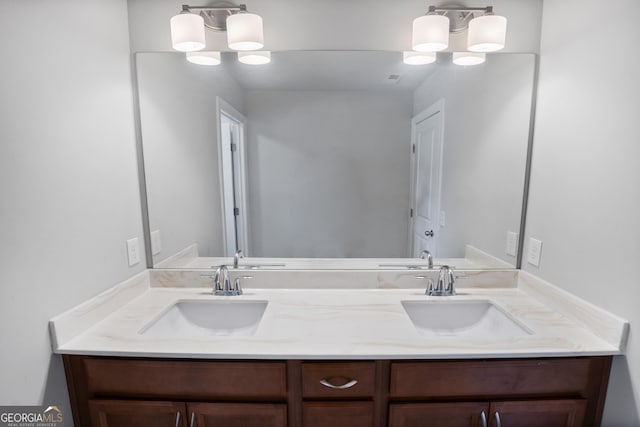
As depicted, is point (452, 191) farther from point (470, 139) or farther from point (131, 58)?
point (131, 58)

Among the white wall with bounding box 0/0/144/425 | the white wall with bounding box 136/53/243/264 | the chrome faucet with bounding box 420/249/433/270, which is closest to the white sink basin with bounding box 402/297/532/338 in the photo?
the chrome faucet with bounding box 420/249/433/270

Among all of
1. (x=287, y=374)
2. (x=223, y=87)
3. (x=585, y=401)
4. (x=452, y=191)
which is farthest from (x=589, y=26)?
(x=287, y=374)

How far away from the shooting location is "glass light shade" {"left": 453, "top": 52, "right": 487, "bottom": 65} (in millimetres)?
1430

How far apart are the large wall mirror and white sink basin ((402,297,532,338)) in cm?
28

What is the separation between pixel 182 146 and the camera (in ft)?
5.08

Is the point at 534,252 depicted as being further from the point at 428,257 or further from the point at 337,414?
the point at 337,414

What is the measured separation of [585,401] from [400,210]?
1.02m

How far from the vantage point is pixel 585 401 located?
1.05 m

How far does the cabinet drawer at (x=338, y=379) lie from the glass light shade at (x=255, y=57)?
1363mm

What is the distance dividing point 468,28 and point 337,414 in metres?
1.74

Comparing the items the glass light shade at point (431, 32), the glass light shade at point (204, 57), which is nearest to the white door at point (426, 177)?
the glass light shade at point (431, 32)

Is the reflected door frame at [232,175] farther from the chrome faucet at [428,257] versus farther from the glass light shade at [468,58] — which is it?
the glass light shade at [468,58]

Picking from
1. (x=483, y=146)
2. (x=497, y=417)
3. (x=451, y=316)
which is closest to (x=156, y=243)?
(x=451, y=316)

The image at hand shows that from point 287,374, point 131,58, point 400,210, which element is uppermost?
point 131,58
